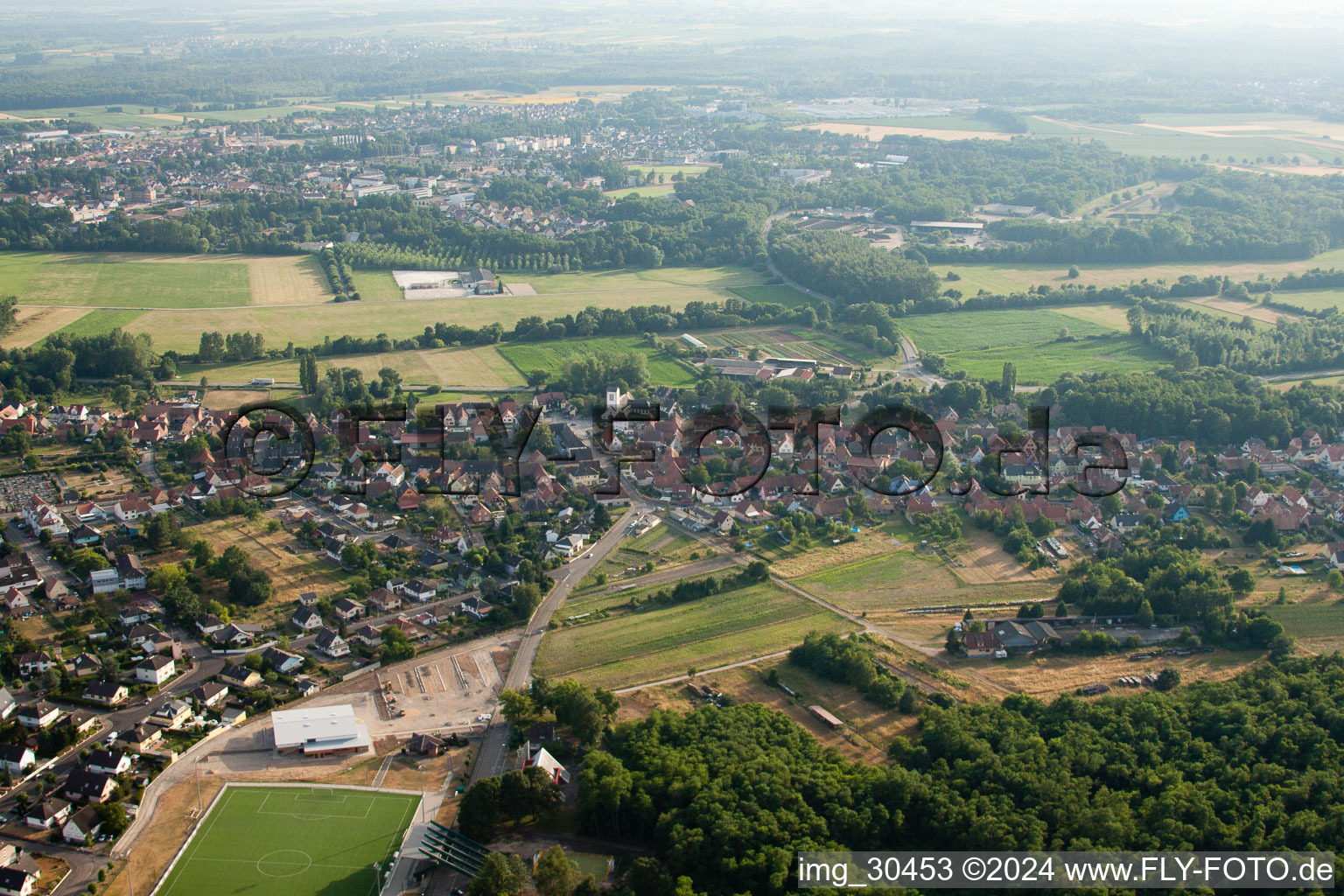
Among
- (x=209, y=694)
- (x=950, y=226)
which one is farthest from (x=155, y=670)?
(x=950, y=226)

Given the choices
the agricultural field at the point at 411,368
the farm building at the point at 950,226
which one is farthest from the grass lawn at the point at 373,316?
the farm building at the point at 950,226

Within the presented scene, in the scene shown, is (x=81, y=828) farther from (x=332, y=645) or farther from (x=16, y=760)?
(x=332, y=645)

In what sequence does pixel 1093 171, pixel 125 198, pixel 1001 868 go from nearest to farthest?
pixel 1001 868 → pixel 125 198 → pixel 1093 171

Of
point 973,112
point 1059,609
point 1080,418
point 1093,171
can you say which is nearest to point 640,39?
point 973,112

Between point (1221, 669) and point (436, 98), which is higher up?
point (436, 98)

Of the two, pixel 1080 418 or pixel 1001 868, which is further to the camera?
pixel 1080 418

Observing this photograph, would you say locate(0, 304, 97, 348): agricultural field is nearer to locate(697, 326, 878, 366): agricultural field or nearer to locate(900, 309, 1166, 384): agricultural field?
locate(697, 326, 878, 366): agricultural field

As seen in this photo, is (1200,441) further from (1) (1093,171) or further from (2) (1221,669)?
(1) (1093,171)
